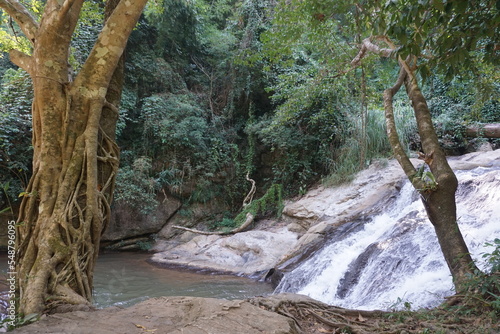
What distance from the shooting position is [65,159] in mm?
2846

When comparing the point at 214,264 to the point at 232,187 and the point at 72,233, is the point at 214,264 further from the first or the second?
the point at 72,233

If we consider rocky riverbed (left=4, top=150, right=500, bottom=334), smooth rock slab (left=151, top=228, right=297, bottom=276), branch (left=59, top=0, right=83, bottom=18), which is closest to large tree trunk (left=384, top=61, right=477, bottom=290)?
rocky riverbed (left=4, top=150, right=500, bottom=334)

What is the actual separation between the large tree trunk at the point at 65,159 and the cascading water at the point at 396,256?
385 cm

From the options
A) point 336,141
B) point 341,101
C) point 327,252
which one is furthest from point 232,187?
point 327,252

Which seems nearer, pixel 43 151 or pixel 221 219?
pixel 43 151

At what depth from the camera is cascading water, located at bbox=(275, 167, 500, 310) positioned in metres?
4.44

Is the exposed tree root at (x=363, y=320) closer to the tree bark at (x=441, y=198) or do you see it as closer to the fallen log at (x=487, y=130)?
the tree bark at (x=441, y=198)

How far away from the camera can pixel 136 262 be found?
8445 mm

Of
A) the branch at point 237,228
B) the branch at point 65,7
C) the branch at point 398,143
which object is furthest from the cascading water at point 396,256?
the branch at point 65,7

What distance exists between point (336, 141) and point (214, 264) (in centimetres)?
593

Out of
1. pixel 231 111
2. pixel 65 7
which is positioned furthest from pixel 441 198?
pixel 231 111

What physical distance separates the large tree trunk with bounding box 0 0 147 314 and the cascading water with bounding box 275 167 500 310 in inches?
152

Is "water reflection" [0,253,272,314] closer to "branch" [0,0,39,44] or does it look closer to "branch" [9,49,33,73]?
"branch" [9,49,33,73]

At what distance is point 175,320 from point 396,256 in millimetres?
4116
